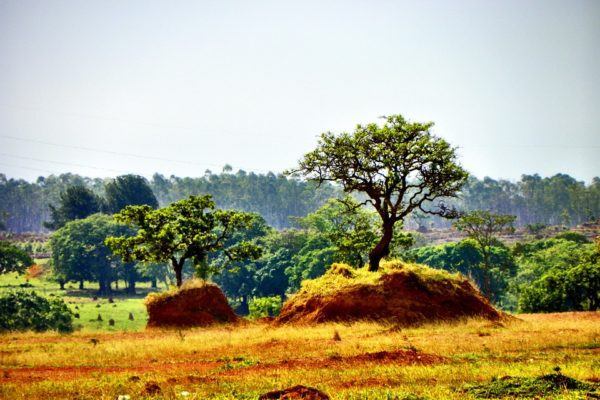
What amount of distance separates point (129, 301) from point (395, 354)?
96.8 m

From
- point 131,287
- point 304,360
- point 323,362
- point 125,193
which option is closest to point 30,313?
point 304,360

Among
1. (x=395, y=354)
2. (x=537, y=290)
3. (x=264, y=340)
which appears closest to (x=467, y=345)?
(x=395, y=354)

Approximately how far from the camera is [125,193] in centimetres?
14275

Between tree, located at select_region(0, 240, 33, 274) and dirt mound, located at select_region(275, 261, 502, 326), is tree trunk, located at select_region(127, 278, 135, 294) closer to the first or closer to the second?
tree, located at select_region(0, 240, 33, 274)

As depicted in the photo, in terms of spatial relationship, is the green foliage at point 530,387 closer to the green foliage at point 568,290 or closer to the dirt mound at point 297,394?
the dirt mound at point 297,394

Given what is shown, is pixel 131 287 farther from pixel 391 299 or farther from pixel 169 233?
pixel 391 299

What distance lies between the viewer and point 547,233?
159750 millimetres

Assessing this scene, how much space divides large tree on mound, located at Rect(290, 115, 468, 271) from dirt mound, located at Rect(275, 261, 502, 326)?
3.54 metres

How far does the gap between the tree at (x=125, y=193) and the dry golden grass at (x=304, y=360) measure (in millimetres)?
118560

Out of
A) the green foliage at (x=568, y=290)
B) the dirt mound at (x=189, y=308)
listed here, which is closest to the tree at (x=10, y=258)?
the dirt mound at (x=189, y=308)

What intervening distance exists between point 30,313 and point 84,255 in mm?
54590

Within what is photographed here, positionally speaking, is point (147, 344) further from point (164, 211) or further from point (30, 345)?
point (164, 211)

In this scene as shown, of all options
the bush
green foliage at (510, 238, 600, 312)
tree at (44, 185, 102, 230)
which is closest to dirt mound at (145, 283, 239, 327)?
the bush

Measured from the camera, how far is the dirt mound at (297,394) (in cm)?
1087
